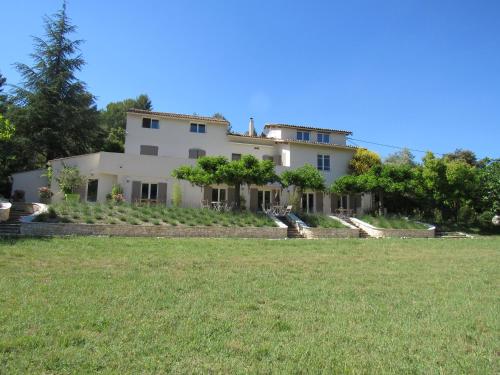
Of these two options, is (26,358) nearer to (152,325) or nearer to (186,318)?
(152,325)

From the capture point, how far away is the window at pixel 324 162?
103 ft

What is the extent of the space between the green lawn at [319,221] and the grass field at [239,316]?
1169cm

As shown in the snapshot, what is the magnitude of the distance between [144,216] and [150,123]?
12146 mm

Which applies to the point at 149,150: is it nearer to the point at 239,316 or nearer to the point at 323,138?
the point at 323,138

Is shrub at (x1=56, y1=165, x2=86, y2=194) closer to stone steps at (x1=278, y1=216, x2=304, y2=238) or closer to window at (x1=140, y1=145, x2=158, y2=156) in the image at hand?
window at (x1=140, y1=145, x2=158, y2=156)

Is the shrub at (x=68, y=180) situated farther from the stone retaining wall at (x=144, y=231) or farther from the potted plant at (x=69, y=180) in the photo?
the stone retaining wall at (x=144, y=231)

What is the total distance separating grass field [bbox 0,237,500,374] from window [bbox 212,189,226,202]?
1732 cm

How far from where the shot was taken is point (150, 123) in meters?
28.8

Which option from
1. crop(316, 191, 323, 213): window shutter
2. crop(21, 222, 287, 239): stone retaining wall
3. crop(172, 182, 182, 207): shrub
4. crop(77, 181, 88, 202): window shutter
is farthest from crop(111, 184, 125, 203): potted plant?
crop(316, 191, 323, 213): window shutter

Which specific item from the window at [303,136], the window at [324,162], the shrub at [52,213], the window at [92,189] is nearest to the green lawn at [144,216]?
the shrub at [52,213]

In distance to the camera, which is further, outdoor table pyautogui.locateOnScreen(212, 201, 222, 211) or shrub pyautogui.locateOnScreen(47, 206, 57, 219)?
outdoor table pyautogui.locateOnScreen(212, 201, 222, 211)

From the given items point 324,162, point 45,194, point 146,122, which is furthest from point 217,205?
point 324,162

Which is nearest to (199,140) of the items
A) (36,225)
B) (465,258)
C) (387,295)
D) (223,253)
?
(36,225)

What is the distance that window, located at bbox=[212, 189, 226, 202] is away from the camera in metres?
27.9
